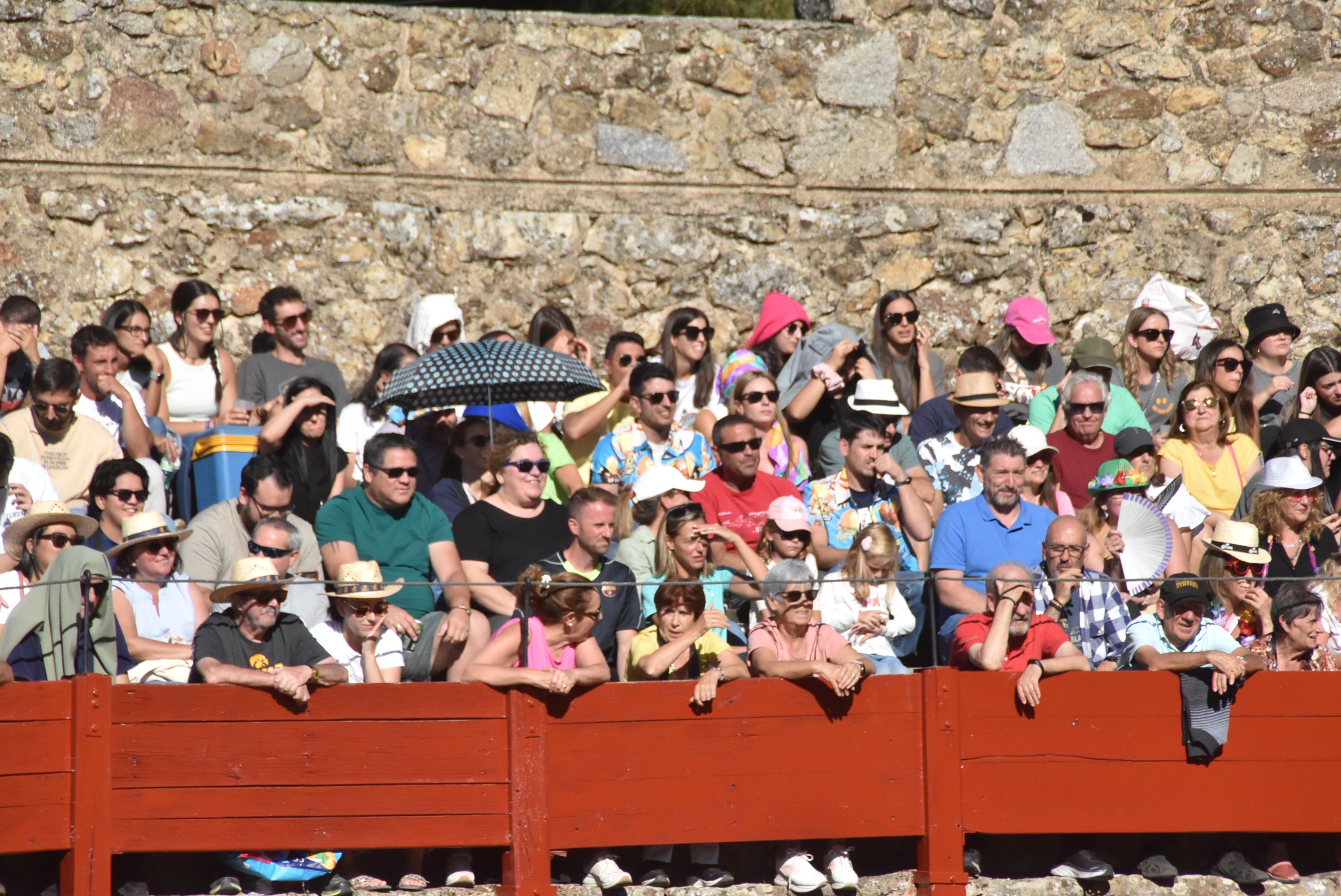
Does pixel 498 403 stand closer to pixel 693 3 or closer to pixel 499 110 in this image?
pixel 499 110

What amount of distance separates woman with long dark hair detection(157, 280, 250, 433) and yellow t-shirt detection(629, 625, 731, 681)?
3.15 m

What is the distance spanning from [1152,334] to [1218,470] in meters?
1.19

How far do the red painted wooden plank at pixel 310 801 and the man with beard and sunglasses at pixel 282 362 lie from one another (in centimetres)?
299

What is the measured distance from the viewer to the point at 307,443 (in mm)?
8727

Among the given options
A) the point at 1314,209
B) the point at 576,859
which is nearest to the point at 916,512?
the point at 576,859

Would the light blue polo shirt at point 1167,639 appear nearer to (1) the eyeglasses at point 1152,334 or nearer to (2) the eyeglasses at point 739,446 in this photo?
(2) the eyeglasses at point 739,446

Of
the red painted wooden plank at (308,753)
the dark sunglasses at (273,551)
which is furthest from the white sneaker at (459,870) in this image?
the dark sunglasses at (273,551)

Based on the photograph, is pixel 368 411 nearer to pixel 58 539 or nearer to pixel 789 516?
pixel 58 539

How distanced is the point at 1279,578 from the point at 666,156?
5.45m

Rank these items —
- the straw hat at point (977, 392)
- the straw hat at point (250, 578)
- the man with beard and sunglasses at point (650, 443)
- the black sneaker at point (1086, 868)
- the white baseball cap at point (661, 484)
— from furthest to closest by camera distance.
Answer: the straw hat at point (977, 392)
the man with beard and sunglasses at point (650, 443)
the white baseball cap at point (661, 484)
the black sneaker at point (1086, 868)
the straw hat at point (250, 578)

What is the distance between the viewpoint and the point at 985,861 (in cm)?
A: 770

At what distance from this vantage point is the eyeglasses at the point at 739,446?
839cm

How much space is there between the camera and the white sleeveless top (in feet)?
31.4

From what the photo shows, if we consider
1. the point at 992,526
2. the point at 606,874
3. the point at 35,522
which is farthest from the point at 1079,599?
the point at 35,522
